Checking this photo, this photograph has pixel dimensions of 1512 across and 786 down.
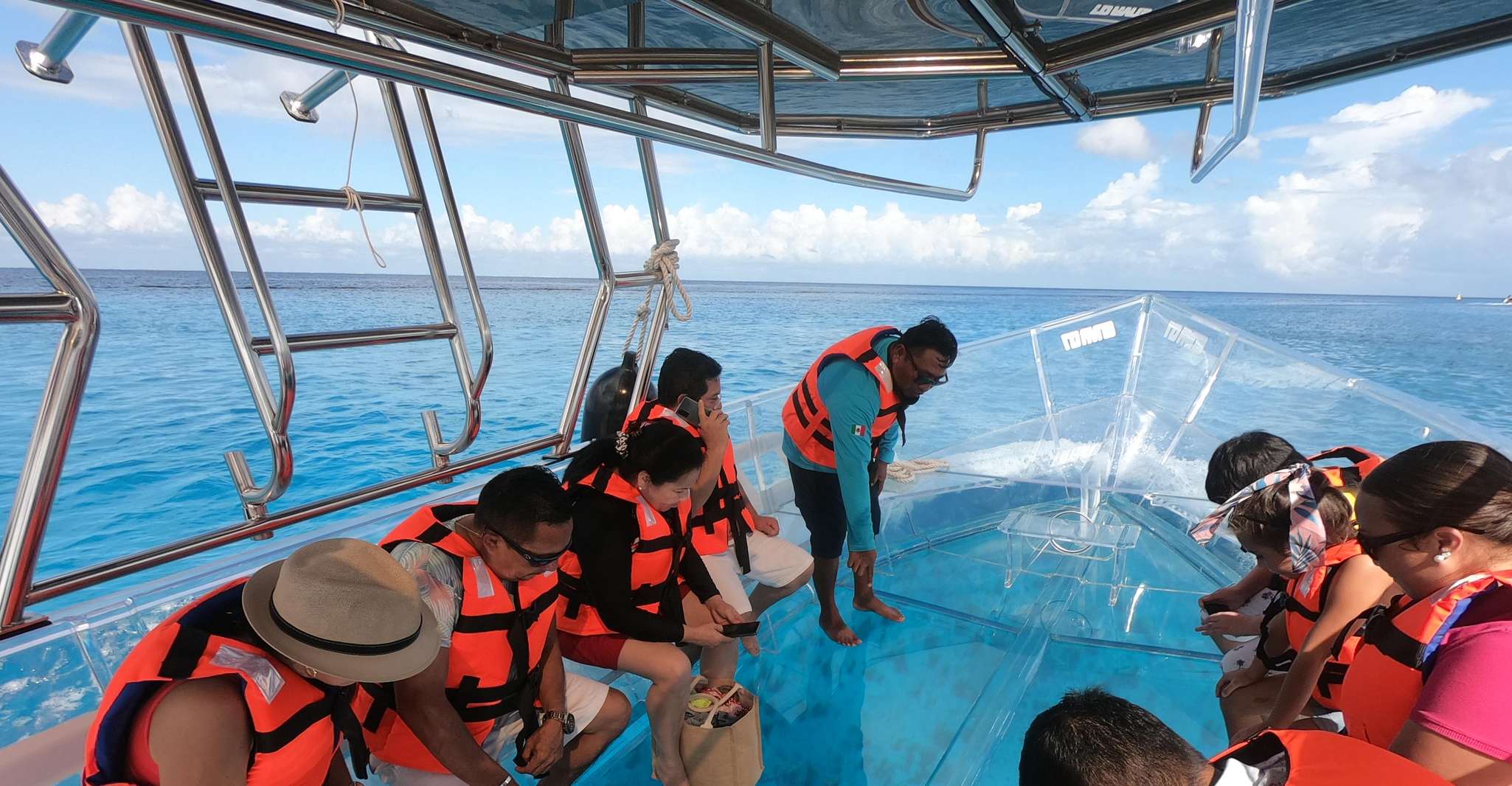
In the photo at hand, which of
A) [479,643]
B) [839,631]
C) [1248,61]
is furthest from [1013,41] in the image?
[839,631]

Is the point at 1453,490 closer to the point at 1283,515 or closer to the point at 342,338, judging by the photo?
the point at 1283,515

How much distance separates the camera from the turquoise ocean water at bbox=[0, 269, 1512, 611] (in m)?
9.03

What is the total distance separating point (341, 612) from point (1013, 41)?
1.54 metres

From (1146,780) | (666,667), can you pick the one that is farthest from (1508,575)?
(666,667)

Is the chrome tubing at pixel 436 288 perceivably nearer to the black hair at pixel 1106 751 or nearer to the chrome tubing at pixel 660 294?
the chrome tubing at pixel 660 294

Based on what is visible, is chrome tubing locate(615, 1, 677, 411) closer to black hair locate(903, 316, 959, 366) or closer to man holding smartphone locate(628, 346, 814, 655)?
man holding smartphone locate(628, 346, 814, 655)

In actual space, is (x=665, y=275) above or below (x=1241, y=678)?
above

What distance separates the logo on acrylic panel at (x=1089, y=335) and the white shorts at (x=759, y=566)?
2411 millimetres

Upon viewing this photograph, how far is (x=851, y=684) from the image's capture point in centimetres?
259

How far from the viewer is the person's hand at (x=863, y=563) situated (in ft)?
9.12

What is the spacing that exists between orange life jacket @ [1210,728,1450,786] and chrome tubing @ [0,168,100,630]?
1.70 metres

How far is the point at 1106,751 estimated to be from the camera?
2.80 ft

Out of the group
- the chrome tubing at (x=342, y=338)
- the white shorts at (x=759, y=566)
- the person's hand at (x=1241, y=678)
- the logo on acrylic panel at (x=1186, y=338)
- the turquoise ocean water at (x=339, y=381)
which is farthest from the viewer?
the turquoise ocean water at (x=339, y=381)

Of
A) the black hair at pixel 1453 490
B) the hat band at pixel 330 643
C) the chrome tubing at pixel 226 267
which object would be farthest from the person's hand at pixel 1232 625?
the chrome tubing at pixel 226 267
